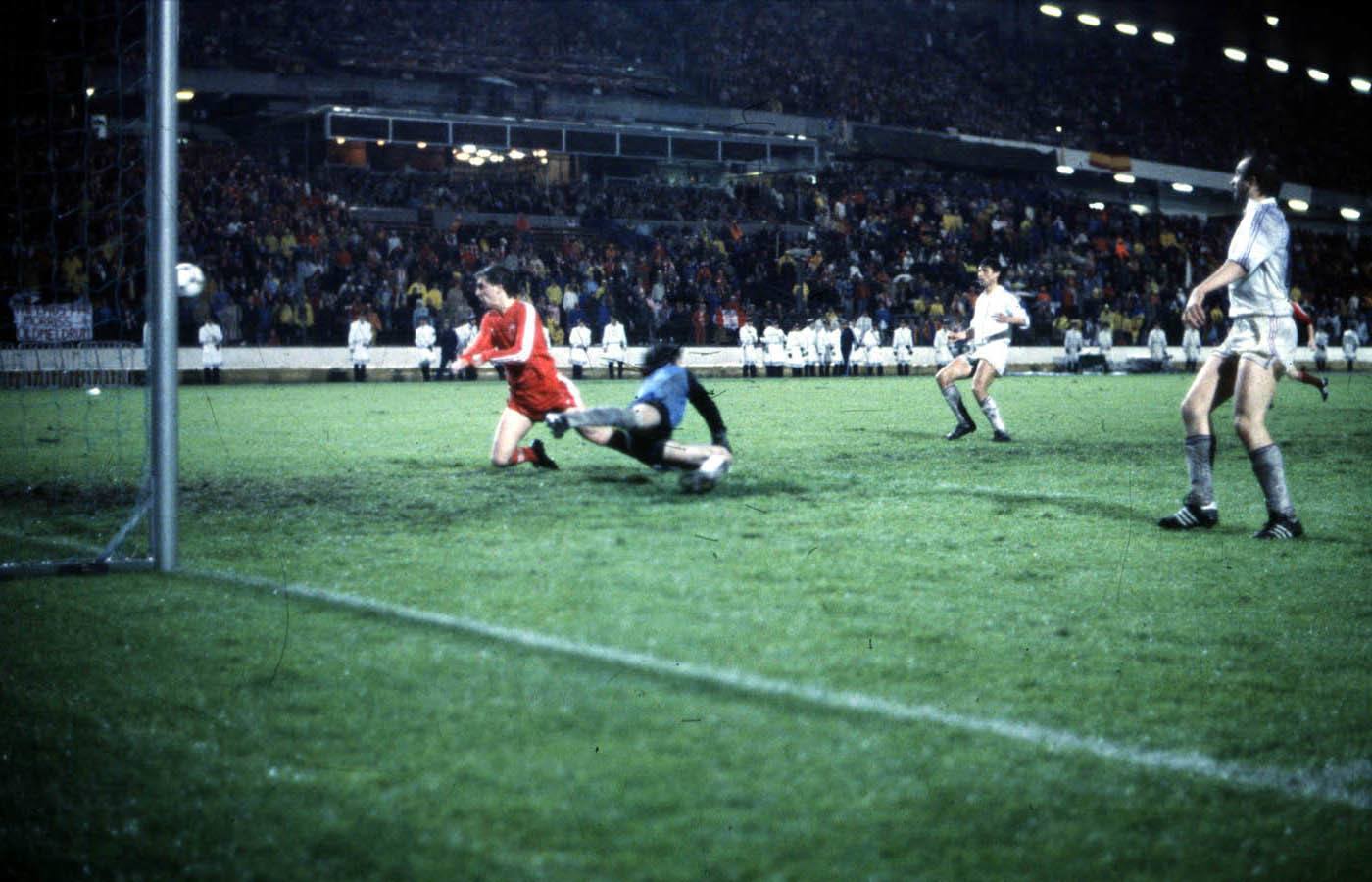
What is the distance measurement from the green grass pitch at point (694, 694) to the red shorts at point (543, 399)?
2.07 meters

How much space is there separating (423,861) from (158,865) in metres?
0.58

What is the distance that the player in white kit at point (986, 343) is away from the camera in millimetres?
14148

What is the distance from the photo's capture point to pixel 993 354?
47.3ft

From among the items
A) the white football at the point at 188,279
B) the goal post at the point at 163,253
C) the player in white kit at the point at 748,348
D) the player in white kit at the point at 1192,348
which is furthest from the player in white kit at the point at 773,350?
the goal post at the point at 163,253

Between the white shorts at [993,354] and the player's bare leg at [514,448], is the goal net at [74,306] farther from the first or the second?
the white shorts at [993,354]

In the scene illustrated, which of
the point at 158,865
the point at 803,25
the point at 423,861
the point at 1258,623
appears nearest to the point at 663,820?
the point at 423,861

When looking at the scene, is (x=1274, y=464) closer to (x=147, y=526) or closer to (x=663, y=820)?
(x=663, y=820)

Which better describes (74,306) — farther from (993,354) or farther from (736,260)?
(736,260)

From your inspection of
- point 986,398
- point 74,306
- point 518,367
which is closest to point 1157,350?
point 986,398

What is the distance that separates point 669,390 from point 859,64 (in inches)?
1848

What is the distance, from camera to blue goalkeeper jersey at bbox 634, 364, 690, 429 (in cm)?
874

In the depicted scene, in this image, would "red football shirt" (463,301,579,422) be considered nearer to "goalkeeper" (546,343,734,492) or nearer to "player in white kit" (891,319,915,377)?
"goalkeeper" (546,343,734,492)

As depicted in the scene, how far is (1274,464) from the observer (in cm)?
731

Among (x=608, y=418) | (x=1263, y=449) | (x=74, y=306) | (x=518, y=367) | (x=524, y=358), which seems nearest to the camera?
(x=1263, y=449)
